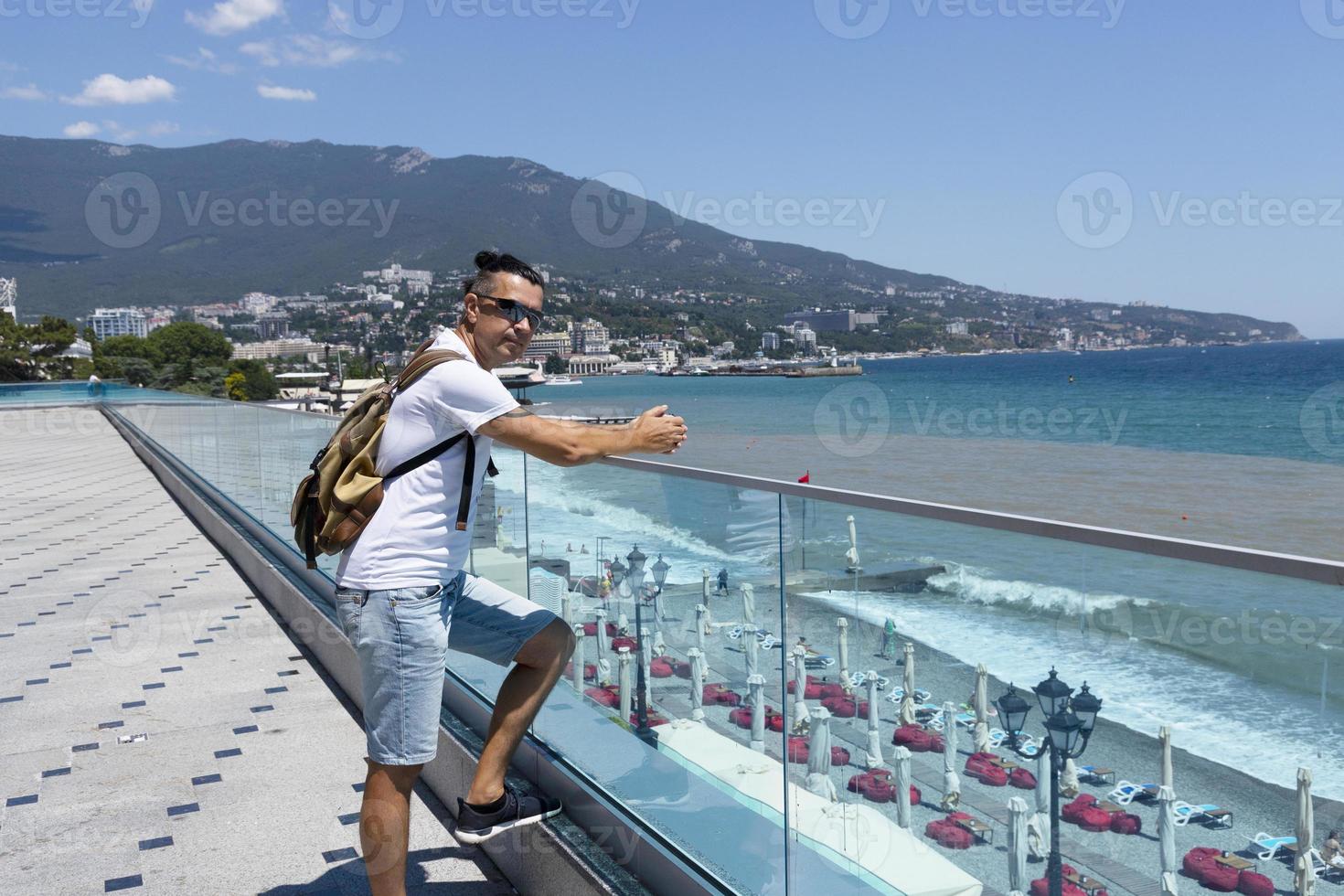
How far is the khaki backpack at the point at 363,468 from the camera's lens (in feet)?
6.37

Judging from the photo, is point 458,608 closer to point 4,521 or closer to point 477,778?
point 477,778

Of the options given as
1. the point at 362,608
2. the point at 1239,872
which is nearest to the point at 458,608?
the point at 362,608

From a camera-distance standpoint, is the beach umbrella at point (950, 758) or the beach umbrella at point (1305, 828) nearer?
the beach umbrella at point (1305, 828)

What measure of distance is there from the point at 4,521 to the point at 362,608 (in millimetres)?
9673

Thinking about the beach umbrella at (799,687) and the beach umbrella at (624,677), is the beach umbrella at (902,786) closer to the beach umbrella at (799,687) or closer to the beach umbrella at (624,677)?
the beach umbrella at (799,687)

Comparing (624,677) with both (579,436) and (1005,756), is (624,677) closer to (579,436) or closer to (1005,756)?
(579,436)

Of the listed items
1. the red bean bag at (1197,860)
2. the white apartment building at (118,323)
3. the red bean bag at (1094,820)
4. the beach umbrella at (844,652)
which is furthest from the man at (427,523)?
the white apartment building at (118,323)

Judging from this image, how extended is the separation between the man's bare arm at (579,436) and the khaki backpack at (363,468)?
0.11m

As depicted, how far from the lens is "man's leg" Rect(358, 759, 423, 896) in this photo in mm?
2025

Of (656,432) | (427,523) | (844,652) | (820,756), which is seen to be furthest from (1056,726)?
(427,523)

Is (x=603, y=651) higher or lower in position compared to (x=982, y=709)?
lower

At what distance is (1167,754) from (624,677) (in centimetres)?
142

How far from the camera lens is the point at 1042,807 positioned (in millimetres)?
1429

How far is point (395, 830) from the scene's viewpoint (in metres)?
2.03
